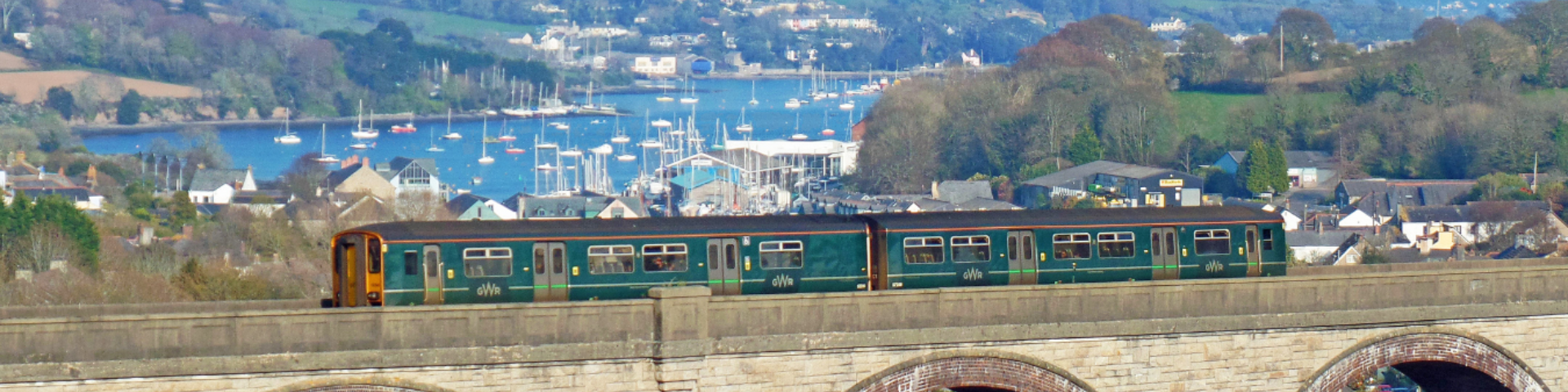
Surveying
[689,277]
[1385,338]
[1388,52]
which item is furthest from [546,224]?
[1388,52]

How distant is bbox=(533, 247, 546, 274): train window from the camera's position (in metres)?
25.2

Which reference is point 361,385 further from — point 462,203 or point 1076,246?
point 462,203

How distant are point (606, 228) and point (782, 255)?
2221 mm

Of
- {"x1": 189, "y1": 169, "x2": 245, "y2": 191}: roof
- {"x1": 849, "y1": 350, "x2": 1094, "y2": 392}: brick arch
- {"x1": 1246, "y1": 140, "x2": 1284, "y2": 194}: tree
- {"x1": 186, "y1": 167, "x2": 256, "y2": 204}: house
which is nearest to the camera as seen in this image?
{"x1": 849, "y1": 350, "x2": 1094, "y2": 392}: brick arch

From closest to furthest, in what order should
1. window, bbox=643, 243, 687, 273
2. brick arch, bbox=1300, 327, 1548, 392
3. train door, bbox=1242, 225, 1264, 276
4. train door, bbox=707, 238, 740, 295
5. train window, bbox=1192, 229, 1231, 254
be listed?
window, bbox=643, 243, 687, 273 < train door, bbox=707, 238, 740, 295 < brick arch, bbox=1300, 327, 1548, 392 < train window, bbox=1192, 229, 1231, 254 < train door, bbox=1242, 225, 1264, 276

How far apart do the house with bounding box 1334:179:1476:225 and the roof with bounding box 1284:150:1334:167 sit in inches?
398

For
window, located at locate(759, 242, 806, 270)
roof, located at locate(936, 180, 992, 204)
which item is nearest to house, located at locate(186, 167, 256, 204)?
roof, located at locate(936, 180, 992, 204)

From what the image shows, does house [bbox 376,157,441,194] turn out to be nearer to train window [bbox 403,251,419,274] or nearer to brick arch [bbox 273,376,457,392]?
train window [bbox 403,251,419,274]

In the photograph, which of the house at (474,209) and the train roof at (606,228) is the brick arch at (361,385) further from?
the house at (474,209)

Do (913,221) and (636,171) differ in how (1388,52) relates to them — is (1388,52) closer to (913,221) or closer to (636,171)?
(636,171)

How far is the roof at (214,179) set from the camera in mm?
130875

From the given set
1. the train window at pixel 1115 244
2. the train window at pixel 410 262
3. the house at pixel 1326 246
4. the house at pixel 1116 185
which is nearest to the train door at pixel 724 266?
the train window at pixel 410 262

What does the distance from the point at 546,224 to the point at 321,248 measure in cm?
4988

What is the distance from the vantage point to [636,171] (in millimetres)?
184125
